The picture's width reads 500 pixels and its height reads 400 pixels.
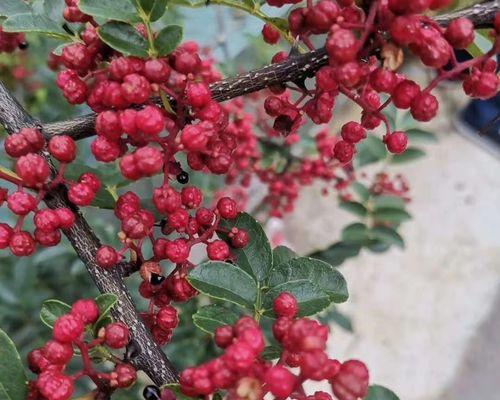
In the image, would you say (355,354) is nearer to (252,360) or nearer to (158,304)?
(158,304)

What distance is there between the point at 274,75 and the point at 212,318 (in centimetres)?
23

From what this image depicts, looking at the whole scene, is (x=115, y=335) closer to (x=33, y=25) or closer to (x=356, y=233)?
(x=33, y=25)

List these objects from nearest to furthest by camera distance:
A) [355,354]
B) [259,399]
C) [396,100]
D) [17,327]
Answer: [259,399] → [396,100] → [17,327] → [355,354]

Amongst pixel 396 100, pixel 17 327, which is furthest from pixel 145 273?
pixel 17 327

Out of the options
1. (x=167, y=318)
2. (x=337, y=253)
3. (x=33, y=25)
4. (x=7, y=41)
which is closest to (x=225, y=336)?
(x=167, y=318)

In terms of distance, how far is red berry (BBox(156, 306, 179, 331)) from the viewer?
2.22ft

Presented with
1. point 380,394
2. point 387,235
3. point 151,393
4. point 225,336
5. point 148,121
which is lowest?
point 387,235

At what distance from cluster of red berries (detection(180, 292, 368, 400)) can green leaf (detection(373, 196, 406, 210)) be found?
933 mm

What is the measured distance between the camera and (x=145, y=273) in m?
0.67

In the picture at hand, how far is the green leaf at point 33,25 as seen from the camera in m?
0.66

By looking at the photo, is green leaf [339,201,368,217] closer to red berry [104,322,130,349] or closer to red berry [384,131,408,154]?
red berry [384,131,408,154]

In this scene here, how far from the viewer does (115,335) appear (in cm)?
59

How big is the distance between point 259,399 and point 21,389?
0.74 feet

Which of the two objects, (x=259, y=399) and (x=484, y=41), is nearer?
(x=259, y=399)
